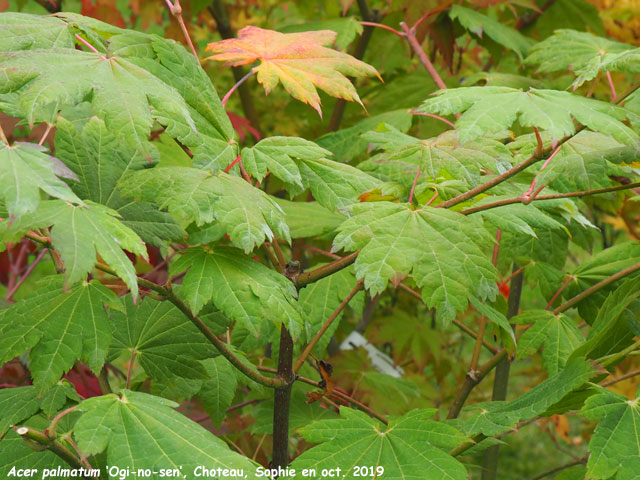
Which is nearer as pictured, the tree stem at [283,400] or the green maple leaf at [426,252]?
the green maple leaf at [426,252]

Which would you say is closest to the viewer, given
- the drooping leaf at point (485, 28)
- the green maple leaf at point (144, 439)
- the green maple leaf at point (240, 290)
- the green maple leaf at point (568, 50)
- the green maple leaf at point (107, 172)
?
the green maple leaf at point (144, 439)

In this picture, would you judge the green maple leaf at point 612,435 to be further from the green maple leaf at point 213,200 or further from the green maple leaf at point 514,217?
the green maple leaf at point 213,200

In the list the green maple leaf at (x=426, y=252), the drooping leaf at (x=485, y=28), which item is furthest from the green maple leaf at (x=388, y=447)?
the drooping leaf at (x=485, y=28)

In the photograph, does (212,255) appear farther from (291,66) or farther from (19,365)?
(19,365)

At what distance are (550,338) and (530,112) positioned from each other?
62 cm

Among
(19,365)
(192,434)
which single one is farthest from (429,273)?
(19,365)

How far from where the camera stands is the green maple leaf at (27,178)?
2.76 ft

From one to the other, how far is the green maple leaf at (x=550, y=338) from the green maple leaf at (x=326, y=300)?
38 cm

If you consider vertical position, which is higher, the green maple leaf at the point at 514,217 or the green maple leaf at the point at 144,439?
the green maple leaf at the point at 514,217

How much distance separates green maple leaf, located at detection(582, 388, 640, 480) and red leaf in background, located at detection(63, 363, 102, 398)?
3.50ft

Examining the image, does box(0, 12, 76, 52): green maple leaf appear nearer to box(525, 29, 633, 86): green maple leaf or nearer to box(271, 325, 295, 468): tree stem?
box(271, 325, 295, 468): tree stem

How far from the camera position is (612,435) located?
114 cm

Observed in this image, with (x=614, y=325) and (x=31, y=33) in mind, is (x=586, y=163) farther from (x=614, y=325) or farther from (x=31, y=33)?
(x=31, y=33)

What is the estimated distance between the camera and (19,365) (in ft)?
6.22
